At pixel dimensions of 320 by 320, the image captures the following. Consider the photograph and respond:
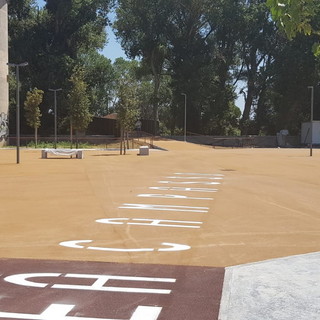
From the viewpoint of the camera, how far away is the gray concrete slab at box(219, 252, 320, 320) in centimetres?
436

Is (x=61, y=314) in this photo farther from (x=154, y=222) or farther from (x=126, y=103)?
(x=126, y=103)

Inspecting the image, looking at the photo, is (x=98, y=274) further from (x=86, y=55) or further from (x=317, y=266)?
(x=86, y=55)

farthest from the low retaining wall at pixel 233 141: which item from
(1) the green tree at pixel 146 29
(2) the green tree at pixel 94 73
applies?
(2) the green tree at pixel 94 73

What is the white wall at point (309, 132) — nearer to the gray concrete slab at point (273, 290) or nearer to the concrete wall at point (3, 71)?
the concrete wall at point (3, 71)

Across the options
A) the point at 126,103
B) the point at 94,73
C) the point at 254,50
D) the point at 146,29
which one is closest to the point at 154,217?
the point at 126,103

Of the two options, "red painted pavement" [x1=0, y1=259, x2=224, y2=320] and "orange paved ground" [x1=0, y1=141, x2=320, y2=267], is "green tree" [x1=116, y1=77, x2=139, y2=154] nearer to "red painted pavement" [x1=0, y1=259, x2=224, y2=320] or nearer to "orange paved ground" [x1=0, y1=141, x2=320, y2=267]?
"orange paved ground" [x1=0, y1=141, x2=320, y2=267]

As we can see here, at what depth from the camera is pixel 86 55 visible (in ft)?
244

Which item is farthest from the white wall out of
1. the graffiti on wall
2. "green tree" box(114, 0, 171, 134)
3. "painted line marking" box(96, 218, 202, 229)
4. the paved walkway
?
"painted line marking" box(96, 218, 202, 229)

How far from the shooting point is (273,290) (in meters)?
5.05

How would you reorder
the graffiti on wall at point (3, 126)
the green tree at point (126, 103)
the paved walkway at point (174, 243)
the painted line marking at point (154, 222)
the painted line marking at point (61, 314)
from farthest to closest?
the graffiti on wall at point (3, 126) < the green tree at point (126, 103) < the painted line marking at point (154, 222) < the paved walkway at point (174, 243) < the painted line marking at point (61, 314)

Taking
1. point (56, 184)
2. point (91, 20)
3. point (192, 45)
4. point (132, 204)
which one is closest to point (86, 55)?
point (91, 20)

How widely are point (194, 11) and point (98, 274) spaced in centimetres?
6661

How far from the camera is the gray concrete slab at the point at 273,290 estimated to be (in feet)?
14.3

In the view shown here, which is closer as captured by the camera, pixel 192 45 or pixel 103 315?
pixel 103 315
